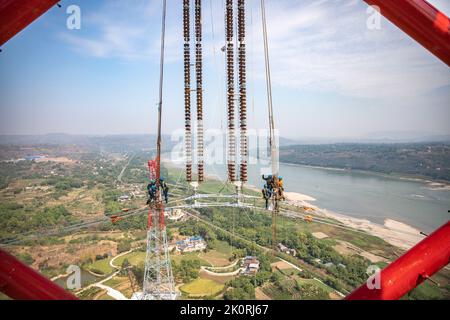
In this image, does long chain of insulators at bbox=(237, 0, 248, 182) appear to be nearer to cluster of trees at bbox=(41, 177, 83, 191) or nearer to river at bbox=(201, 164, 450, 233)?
river at bbox=(201, 164, 450, 233)

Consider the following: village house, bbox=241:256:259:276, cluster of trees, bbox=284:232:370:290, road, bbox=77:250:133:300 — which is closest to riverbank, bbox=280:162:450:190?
cluster of trees, bbox=284:232:370:290

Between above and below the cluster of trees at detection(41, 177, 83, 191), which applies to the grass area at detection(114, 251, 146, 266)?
below

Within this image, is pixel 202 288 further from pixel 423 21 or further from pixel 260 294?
pixel 423 21

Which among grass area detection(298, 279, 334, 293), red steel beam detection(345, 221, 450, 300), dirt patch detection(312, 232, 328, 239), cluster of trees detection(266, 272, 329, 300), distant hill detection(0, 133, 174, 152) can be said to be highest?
distant hill detection(0, 133, 174, 152)

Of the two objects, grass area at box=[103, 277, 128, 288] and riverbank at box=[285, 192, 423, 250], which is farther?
riverbank at box=[285, 192, 423, 250]

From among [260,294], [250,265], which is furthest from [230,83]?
[250,265]

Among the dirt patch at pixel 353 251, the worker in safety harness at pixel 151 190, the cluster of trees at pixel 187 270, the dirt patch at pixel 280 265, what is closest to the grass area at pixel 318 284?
the dirt patch at pixel 280 265

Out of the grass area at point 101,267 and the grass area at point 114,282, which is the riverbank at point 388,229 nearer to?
the grass area at point 114,282
